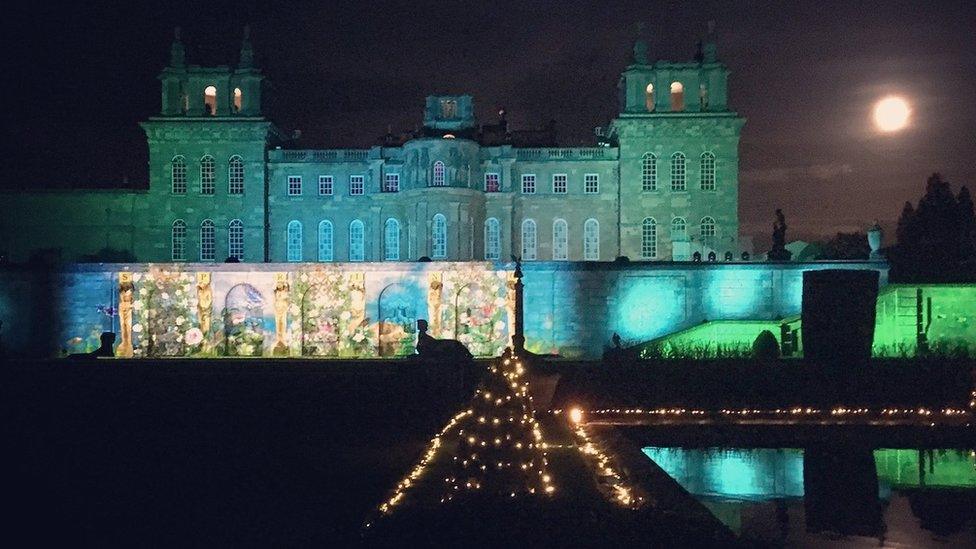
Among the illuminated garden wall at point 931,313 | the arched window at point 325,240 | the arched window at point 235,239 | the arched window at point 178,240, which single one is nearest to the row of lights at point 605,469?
the illuminated garden wall at point 931,313

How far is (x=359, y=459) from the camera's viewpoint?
1450 cm

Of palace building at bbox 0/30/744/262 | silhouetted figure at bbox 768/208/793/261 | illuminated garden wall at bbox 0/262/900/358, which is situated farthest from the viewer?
palace building at bbox 0/30/744/262

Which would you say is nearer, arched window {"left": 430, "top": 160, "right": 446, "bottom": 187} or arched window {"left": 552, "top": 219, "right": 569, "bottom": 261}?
arched window {"left": 430, "top": 160, "right": 446, "bottom": 187}

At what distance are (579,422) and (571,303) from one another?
22.1m

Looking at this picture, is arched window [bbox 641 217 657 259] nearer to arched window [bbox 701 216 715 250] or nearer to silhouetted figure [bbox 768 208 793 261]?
arched window [bbox 701 216 715 250]

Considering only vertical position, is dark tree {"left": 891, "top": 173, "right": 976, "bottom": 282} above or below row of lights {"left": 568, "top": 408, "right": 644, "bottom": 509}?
above

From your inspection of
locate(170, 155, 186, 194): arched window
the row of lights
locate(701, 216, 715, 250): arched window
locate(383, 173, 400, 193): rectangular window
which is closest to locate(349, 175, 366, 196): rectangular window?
locate(383, 173, 400, 193): rectangular window

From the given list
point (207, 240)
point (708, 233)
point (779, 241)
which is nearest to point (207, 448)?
point (779, 241)

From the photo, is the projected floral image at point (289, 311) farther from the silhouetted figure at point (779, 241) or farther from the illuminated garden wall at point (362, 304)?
the silhouetted figure at point (779, 241)

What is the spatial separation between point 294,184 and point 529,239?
1364 centimetres

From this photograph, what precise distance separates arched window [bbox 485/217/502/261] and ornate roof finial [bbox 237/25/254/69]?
1630cm

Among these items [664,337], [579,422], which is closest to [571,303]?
[664,337]

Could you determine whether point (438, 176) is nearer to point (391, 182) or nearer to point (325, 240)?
point (391, 182)

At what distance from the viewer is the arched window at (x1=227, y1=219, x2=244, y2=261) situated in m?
55.4
